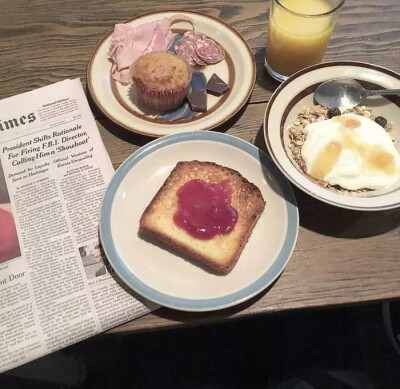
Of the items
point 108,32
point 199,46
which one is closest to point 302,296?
point 199,46

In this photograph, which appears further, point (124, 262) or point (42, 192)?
point (42, 192)

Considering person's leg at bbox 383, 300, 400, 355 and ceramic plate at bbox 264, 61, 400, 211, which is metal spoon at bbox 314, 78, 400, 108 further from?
person's leg at bbox 383, 300, 400, 355

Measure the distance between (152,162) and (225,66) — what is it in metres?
0.42

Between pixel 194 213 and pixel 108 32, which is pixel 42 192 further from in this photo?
pixel 108 32

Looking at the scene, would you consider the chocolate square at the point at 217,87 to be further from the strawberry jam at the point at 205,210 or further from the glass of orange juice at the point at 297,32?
the strawberry jam at the point at 205,210

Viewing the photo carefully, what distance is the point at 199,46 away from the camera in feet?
4.26

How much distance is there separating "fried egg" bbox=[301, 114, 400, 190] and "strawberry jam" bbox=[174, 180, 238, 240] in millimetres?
212

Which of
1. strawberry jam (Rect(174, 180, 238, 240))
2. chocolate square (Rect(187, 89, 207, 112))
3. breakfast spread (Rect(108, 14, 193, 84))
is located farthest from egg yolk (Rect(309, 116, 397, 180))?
breakfast spread (Rect(108, 14, 193, 84))

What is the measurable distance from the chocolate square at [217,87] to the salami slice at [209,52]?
93mm

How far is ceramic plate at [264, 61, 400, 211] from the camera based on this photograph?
3.04 ft

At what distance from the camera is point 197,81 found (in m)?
1.25

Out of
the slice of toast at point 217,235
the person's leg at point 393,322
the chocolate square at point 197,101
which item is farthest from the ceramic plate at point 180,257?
the person's leg at point 393,322

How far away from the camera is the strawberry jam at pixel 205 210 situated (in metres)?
0.96

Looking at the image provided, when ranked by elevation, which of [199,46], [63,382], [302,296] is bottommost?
[63,382]
